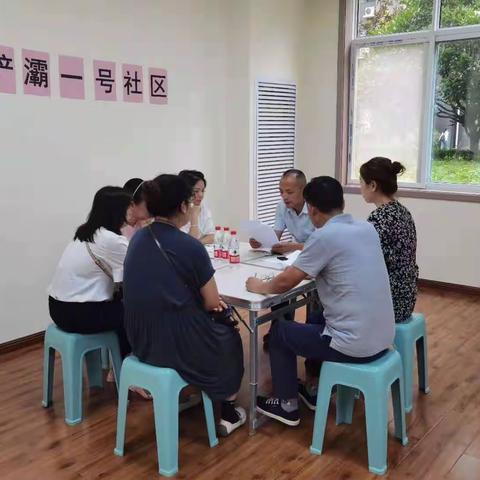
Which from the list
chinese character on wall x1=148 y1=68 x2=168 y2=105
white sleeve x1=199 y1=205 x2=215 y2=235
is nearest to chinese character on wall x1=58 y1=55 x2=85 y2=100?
chinese character on wall x1=148 y1=68 x2=168 y2=105

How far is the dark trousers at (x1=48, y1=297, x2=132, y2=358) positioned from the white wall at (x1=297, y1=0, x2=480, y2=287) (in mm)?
3313

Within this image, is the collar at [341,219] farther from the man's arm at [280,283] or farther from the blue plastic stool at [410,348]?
the blue plastic stool at [410,348]

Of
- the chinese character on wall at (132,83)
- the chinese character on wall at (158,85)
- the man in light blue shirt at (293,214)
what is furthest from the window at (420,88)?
the chinese character on wall at (132,83)

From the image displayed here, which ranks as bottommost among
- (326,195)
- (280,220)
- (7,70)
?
(280,220)

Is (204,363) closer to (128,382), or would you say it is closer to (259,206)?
(128,382)

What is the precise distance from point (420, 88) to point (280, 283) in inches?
134

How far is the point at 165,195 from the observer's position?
7.07 ft

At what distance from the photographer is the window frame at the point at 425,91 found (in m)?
4.80

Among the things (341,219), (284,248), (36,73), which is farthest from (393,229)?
(36,73)

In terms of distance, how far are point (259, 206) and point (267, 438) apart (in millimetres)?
2981

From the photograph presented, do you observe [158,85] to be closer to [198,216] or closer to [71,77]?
[71,77]

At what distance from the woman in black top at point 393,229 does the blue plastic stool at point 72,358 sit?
4.57ft

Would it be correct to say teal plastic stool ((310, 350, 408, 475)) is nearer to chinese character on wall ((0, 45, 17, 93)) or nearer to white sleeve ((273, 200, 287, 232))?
white sleeve ((273, 200, 287, 232))

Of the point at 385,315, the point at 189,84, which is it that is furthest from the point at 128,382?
the point at 189,84
